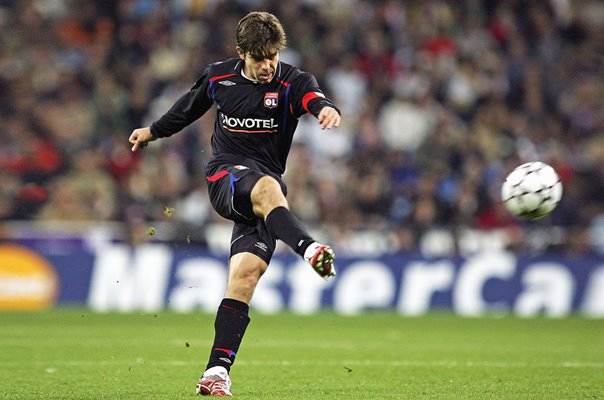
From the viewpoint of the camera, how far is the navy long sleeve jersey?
6.50m

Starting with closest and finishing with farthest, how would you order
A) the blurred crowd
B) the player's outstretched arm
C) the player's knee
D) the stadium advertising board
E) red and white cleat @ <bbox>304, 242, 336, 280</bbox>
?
red and white cleat @ <bbox>304, 242, 336, 280</bbox>
the player's knee
the player's outstretched arm
the stadium advertising board
the blurred crowd

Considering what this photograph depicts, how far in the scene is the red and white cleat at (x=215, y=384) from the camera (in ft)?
20.0

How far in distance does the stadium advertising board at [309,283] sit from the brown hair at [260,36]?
8.71 metres

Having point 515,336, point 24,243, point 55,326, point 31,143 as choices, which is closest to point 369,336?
point 515,336

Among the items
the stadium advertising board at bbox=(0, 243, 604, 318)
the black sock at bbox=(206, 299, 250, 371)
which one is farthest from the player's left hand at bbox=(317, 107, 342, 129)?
the stadium advertising board at bbox=(0, 243, 604, 318)

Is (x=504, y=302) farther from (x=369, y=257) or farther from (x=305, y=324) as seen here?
(x=305, y=324)

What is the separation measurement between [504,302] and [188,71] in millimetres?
6311

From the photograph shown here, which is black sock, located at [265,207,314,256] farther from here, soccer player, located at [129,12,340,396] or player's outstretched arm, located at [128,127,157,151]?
player's outstretched arm, located at [128,127,157,151]

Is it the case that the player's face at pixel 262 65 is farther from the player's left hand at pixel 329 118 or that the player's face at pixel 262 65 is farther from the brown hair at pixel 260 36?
the player's left hand at pixel 329 118

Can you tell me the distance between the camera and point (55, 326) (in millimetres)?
12391

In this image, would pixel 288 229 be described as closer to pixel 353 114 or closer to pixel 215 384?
pixel 215 384

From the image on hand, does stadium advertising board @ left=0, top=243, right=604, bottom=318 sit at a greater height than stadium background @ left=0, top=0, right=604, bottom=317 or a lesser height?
lesser

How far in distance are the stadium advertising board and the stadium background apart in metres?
0.02

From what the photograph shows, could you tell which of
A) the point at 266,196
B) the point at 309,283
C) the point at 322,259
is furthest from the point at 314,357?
the point at 309,283
